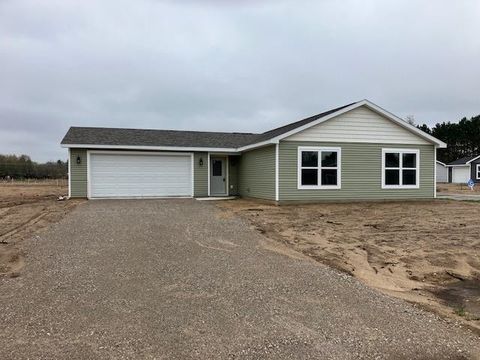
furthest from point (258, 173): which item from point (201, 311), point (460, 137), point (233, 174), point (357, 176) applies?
point (460, 137)

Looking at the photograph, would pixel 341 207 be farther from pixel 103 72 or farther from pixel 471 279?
pixel 103 72

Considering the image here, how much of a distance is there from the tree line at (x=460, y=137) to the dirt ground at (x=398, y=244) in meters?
52.5

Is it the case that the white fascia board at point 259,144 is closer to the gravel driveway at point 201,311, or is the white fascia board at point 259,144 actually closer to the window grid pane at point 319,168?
the window grid pane at point 319,168

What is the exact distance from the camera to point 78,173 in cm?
1808

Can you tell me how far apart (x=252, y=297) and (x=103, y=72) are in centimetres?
2100

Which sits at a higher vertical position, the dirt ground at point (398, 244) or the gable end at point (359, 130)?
the gable end at point (359, 130)

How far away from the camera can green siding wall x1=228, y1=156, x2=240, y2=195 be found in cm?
2084

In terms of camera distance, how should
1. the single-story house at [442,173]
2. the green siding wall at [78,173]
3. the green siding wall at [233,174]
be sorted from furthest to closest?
the single-story house at [442,173] → the green siding wall at [233,174] → the green siding wall at [78,173]

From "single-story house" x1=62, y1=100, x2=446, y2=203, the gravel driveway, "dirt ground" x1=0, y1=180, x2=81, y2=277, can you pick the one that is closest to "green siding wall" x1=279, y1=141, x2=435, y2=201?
"single-story house" x1=62, y1=100, x2=446, y2=203

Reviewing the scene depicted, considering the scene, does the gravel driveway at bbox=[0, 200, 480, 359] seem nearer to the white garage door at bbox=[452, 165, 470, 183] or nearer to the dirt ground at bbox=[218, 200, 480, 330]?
the dirt ground at bbox=[218, 200, 480, 330]

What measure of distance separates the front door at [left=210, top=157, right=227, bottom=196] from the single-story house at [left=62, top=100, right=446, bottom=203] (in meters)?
0.05

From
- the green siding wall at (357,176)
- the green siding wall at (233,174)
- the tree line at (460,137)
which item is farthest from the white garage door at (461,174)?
the green siding wall at (233,174)

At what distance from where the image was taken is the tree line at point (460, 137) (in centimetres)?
6066

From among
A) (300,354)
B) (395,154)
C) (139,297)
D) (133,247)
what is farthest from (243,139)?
(300,354)
